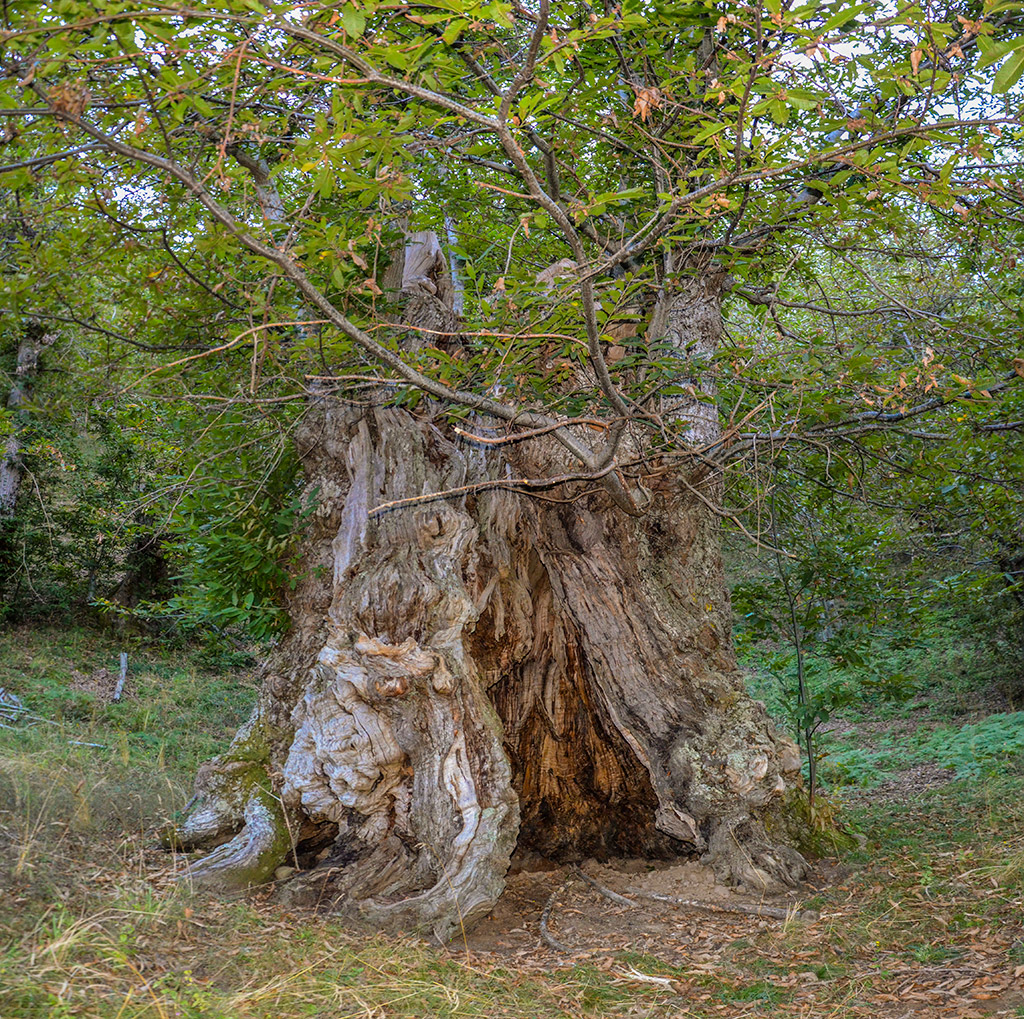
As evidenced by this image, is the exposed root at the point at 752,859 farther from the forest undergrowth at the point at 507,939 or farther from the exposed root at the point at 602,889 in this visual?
the exposed root at the point at 602,889

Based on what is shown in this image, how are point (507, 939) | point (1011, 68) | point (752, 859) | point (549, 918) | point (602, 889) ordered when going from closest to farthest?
point (1011, 68) → point (507, 939) → point (549, 918) → point (752, 859) → point (602, 889)

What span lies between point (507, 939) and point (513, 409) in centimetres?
287

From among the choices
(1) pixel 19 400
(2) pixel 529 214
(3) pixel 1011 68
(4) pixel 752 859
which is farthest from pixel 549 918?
(1) pixel 19 400

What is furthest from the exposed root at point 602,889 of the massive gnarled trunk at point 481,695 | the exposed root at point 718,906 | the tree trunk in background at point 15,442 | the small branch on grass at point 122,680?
the tree trunk in background at point 15,442

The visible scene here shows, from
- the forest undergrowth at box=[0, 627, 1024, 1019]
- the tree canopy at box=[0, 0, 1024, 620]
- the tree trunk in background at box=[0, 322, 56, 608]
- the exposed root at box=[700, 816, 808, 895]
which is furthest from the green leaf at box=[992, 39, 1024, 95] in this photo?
the tree trunk in background at box=[0, 322, 56, 608]

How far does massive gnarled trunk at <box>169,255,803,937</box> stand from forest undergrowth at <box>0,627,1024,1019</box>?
369 mm

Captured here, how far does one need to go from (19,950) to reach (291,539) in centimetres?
360

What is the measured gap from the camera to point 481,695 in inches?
198

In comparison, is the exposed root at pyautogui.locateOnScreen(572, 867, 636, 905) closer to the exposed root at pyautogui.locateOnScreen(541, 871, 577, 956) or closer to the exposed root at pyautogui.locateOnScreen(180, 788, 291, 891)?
the exposed root at pyautogui.locateOnScreen(541, 871, 577, 956)

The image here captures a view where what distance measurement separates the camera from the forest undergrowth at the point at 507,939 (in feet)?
9.96

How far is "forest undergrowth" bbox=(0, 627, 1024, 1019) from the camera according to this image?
3.04m

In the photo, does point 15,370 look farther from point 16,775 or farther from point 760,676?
point 760,676

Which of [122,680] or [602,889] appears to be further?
[122,680]

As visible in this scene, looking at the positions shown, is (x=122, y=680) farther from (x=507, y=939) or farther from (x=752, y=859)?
(x=752, y=859)
